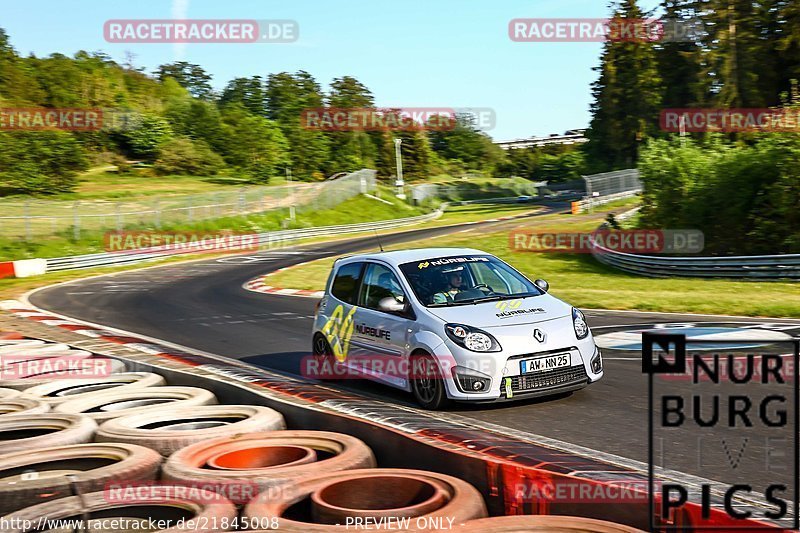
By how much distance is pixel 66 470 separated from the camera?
590 cm

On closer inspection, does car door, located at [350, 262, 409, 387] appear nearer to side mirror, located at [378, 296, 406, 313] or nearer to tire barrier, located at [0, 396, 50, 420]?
side mirror, located at [378, 296, 406, 313]

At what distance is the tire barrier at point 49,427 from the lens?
Answer: 6484mm

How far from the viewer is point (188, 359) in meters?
11.2

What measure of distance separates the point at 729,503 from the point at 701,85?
55.3m

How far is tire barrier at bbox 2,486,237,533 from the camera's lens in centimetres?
439

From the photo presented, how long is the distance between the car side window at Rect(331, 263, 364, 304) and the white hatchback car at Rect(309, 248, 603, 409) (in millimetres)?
20

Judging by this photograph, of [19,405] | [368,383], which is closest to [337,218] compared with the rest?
[368,383]

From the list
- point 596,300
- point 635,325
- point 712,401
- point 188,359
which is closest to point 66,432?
point 188,359

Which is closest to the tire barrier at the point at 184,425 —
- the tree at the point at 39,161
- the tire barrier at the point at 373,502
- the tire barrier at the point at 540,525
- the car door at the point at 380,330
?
the tire barrier at the point at 373,502

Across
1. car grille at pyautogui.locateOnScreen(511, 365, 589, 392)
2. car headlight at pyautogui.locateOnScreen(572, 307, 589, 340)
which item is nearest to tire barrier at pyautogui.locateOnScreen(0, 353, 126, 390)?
car grille at pyautogui.locateOnScreen(511, 365, 589, 392)

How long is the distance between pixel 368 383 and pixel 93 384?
3.16m

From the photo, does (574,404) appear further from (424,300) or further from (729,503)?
(729,503)

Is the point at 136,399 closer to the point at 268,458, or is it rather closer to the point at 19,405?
the point at 19,405
